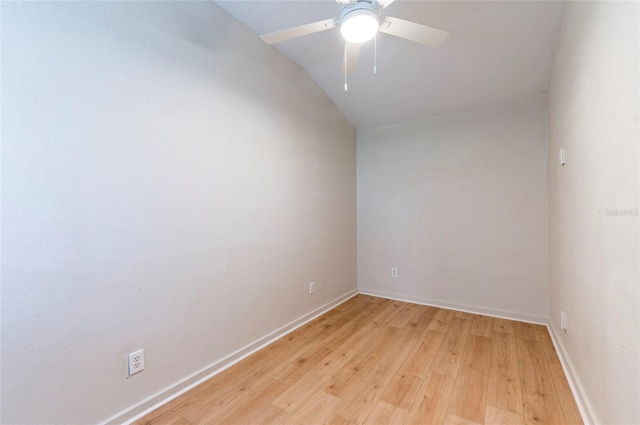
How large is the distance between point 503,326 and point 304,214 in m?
2.28

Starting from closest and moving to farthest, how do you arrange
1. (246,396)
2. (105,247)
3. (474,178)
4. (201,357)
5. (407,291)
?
(105,247) < (246,396) < (201,357) < (474,178) < (407,291)

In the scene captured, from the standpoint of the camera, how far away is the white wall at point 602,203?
0.98 metres

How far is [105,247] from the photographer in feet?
4.63

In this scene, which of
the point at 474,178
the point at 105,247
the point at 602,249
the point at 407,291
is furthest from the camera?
the point at 407,291

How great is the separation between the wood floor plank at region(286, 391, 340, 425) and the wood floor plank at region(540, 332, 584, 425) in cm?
129

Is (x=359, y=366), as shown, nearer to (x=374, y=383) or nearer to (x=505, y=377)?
(x=374, y=383)

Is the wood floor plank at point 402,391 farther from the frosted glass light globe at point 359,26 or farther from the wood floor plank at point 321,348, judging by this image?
the frosted glass light globe at point 359,26

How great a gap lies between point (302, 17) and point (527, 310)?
3447mm

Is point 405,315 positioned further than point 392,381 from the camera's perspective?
Yes

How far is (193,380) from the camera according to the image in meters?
1.79

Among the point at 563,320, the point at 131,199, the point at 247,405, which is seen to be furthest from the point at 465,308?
the point at 131,199

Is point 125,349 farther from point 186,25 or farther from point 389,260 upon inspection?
point 389,260

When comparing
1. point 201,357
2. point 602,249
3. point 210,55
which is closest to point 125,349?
point 201,357

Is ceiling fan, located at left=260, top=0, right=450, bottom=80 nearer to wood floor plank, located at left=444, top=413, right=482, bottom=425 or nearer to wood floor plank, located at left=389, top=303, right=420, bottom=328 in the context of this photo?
wood floor plank, located at left=444, top=413, right=482, bottom=425
